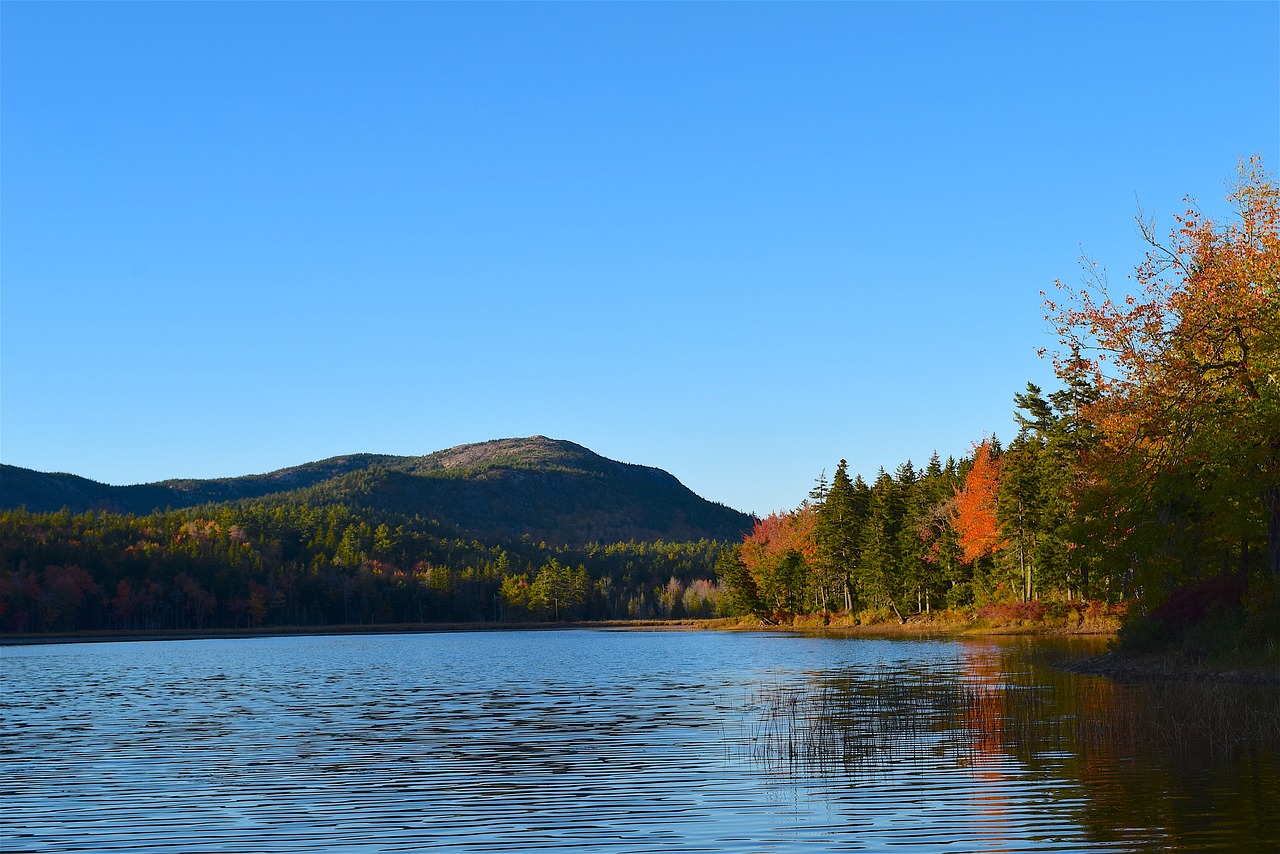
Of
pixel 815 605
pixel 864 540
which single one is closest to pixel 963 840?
pixel 864 540

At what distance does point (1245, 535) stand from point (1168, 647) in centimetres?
501

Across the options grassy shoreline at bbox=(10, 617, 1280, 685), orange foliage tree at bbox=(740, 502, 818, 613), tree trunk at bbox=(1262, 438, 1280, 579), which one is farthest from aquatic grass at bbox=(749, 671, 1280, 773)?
orange foliage tree at bbox=(740, 502, 818, 613)

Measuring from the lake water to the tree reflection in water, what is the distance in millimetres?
96

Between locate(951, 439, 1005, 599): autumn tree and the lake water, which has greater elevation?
locate(951, 439, 1005, 599): autumn tree

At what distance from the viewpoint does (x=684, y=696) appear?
4506cm

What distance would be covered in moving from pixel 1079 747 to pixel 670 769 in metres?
8.64

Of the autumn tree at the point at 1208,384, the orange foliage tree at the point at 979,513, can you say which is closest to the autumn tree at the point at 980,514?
the orange foliage tree at the point at 979,513

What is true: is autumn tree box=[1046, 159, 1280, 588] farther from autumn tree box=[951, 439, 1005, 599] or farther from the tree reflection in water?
autumn tree box=[951, 439, 1005, 599]

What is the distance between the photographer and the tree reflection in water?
59.2 ft

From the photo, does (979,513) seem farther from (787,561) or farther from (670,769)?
(670,769)

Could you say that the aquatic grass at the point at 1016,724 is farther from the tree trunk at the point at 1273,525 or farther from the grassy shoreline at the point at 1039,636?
the tree trunk at the point at 1273,525

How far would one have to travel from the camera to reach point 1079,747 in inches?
1004

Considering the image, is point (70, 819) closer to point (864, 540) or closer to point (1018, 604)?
point (1018, 604)

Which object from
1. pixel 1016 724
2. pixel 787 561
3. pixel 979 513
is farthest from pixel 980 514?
pixel 1016 724
